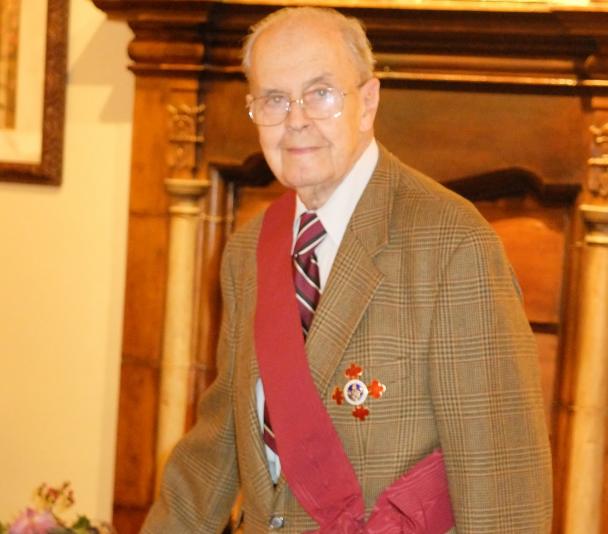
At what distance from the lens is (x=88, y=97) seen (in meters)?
2.62

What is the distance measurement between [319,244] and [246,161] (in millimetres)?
868

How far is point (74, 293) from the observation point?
2.68 meters

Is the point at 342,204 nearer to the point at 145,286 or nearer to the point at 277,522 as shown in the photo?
the point at 277,522

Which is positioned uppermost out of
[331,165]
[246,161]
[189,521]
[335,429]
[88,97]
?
[88,97]

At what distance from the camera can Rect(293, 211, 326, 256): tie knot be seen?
62.3 inches

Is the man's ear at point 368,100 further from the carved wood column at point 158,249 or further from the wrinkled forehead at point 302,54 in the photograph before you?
the carved wood column at point 158,249

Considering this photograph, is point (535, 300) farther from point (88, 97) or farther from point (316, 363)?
point (88, 97)

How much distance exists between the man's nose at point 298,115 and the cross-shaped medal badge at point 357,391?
0.33 m

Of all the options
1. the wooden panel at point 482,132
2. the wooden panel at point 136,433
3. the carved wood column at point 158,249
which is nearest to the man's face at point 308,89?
the wooden panel at point 482,132

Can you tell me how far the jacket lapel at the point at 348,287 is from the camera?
148 centimetres

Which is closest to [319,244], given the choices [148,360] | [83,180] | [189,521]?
[189,521]

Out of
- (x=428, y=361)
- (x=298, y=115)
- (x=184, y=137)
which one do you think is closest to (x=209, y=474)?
(x=428, y=361)

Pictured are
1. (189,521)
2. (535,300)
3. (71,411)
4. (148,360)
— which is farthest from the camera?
(71,411)

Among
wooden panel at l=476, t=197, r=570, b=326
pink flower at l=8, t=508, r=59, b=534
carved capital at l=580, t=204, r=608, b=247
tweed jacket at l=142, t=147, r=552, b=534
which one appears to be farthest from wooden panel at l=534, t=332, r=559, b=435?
pink flower at l=8, t=508, r=59, b=534
